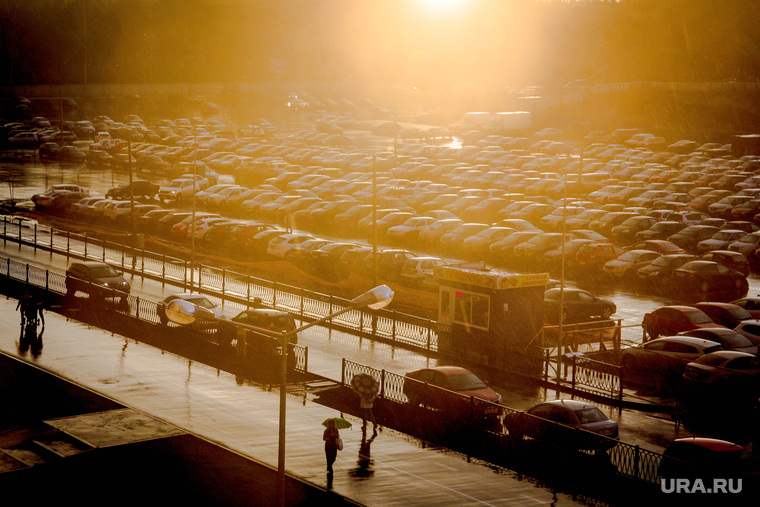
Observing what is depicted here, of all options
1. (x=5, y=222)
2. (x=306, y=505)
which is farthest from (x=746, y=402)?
(x=5, y=222)

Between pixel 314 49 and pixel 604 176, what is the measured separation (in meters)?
104

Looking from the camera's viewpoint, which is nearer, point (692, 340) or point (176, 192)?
point (692, 340)

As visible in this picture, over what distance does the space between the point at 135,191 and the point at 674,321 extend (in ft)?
145

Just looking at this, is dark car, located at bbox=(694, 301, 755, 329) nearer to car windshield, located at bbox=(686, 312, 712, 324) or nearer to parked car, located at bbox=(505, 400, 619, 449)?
car windshield, located at bbox=(686, 312, 712, 324)

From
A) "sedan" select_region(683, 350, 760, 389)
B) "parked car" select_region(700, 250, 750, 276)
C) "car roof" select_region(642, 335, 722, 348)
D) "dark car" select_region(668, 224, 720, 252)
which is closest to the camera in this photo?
"sedan" select_region(683, 350, 760, 389)

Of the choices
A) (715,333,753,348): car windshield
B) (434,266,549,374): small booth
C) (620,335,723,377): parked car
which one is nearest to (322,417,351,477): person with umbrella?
(434,266,549,374): small booth

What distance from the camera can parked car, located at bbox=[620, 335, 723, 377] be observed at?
25891 mm

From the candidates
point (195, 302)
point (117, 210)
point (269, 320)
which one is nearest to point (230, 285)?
point (195, 302)

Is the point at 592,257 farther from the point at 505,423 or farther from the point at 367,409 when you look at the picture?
the point at 367,409

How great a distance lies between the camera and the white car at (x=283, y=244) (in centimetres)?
4422

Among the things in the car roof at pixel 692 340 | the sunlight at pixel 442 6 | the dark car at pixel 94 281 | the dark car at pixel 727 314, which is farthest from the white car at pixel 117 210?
the sunlight at pixel 442 6

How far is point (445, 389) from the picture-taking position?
77.6ft

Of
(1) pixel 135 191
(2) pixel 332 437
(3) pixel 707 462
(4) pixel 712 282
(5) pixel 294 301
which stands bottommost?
(2) pixel 332 437

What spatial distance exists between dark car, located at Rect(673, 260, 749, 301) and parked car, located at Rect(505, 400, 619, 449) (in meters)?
17.3
